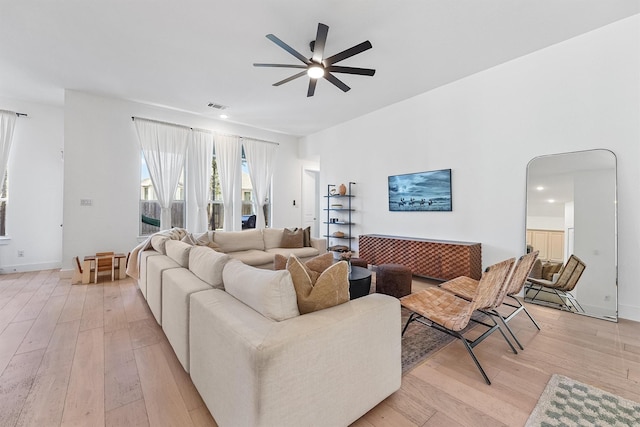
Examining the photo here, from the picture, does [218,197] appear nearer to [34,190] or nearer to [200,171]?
[200,171]

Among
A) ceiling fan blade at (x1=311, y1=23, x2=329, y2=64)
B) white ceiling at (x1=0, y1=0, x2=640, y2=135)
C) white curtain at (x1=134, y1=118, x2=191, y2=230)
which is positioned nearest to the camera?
ceiling fan blade at (x1=311, y1=23, x2=329, y2=64)

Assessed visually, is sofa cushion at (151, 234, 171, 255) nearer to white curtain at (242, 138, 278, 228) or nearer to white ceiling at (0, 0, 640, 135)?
white ceiling at (0, 0, 640, 135)

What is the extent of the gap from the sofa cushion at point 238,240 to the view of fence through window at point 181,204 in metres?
1.50

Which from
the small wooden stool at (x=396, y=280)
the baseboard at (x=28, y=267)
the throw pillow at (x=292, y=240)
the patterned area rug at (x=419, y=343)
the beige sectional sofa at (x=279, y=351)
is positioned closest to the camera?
the beige sectional sofa at (x=279, y=351)

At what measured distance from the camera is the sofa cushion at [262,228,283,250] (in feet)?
15.7

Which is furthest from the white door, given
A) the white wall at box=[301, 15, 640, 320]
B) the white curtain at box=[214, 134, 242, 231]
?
the white wall at box=[301, 15, 640, 320]

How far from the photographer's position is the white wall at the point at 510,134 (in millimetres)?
2762

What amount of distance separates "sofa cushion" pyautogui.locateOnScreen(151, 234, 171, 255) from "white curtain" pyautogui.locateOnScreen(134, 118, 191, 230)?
1963 millimetres

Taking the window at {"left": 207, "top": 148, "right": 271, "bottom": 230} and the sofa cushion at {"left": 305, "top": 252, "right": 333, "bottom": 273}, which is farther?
the window at {"left": 207, "top": 148, "right": 271, "bottom": 230}

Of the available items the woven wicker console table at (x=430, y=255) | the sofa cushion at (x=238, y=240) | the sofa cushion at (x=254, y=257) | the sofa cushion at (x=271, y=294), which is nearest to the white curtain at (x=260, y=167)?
the sofa cushion at (x=238, y=240)

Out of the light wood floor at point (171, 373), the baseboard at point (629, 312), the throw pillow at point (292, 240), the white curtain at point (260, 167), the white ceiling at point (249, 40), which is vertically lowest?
the light wood floor at point (171, 373)

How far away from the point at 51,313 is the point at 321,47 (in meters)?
3.94

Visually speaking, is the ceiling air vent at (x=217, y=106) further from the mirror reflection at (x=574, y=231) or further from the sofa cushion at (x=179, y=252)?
the mirror reflection at (x=574, y=231)

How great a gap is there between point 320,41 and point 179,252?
2.36 m
